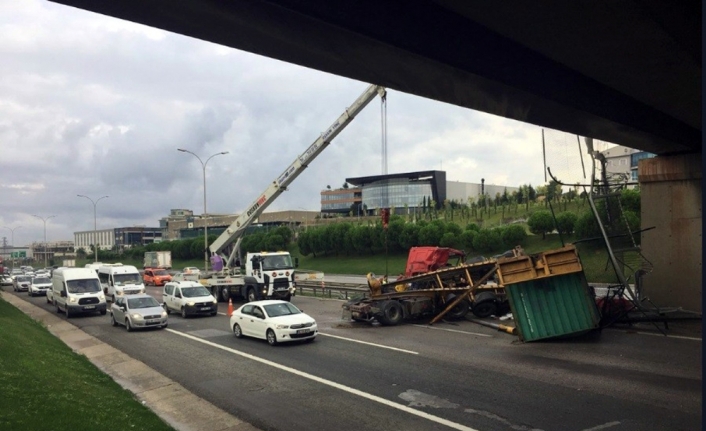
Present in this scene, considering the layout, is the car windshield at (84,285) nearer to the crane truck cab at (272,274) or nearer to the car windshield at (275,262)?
the crane truck cab at (272,274)

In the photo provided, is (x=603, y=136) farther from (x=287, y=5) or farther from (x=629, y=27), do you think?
(x=287, y=5)

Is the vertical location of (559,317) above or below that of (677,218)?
below

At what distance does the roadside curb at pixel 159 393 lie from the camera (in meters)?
9.70

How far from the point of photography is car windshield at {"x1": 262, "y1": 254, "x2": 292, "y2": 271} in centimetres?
2944

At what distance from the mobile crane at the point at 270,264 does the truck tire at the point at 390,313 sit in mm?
9618

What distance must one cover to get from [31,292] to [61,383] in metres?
38.3

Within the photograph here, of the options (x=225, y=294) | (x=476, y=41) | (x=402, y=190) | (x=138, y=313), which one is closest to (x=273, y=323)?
(x=138, y=313)

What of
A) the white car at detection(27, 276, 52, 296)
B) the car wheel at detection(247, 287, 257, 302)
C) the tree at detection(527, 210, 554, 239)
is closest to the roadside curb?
the car wheel at detection(247, 287, 257, 302)

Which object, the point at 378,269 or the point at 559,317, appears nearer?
the point at 559,317

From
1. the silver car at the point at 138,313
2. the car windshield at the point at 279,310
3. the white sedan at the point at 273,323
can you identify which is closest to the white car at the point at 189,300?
the silver car at the point at 138,313

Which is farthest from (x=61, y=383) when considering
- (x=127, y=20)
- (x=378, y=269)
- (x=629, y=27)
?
(x=378, y=269)

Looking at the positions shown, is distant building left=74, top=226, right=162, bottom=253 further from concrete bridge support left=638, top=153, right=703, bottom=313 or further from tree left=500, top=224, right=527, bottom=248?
concrete bridge support left=638, top=153, right=703, bottom=313

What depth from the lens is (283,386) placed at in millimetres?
12219

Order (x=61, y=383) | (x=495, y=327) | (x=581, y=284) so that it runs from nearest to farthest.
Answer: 1. (x=61, y=383)
2. (x=581, y=284)
3. (x=495, y=327)
